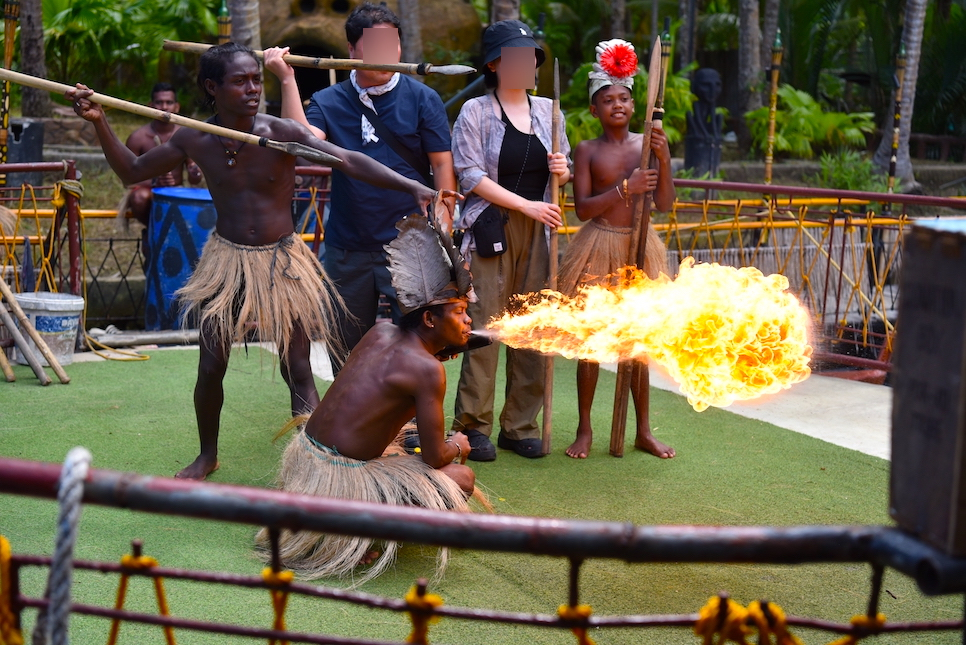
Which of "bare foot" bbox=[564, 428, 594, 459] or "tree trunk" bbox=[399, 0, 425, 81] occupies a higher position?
"tree trunk" bbox=[399, 0, 425, 81]

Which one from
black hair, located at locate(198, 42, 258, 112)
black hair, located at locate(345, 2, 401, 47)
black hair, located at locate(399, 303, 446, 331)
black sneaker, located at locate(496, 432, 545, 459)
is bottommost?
black sneaker, located at locate(496, 432, 545, 459)

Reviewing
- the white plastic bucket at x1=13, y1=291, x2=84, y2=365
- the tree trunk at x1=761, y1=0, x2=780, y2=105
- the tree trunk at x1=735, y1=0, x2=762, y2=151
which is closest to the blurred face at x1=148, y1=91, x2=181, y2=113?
the white plastic bucket at x1=13, y1=291, x2=84, y2=365

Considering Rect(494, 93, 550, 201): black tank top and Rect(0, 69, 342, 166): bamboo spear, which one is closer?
Rect(0, 69, 342, 166): bamboo spear

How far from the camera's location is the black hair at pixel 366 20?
16.1 ft

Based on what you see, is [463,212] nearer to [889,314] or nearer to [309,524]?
[309,524]

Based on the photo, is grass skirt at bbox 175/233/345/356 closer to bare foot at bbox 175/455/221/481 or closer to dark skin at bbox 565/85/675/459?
bare foot at bbox 175/455/221/481

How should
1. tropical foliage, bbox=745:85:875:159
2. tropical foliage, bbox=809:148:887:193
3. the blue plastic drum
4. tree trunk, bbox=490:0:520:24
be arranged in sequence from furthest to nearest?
1. tropical foliage, bbox=745:85:875:159
2. tropical foliage, bbox=809:148:887:193
3. tree trunk, bbox=490:0:520:24
4. the blue plastic drum

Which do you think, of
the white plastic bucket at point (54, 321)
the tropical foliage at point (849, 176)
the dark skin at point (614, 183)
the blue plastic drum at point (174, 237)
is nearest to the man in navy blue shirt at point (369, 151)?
the dark skin at point (614, 183)

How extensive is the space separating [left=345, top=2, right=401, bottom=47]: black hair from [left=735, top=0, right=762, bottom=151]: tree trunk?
37.6ft

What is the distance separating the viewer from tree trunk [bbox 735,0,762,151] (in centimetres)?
1518

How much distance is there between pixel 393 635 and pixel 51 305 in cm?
421

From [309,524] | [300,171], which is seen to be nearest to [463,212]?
[300,171]

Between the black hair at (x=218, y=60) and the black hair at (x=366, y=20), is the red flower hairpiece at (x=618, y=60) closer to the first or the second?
the black hair at (x=366, y=20)

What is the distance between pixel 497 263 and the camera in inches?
→ 201
